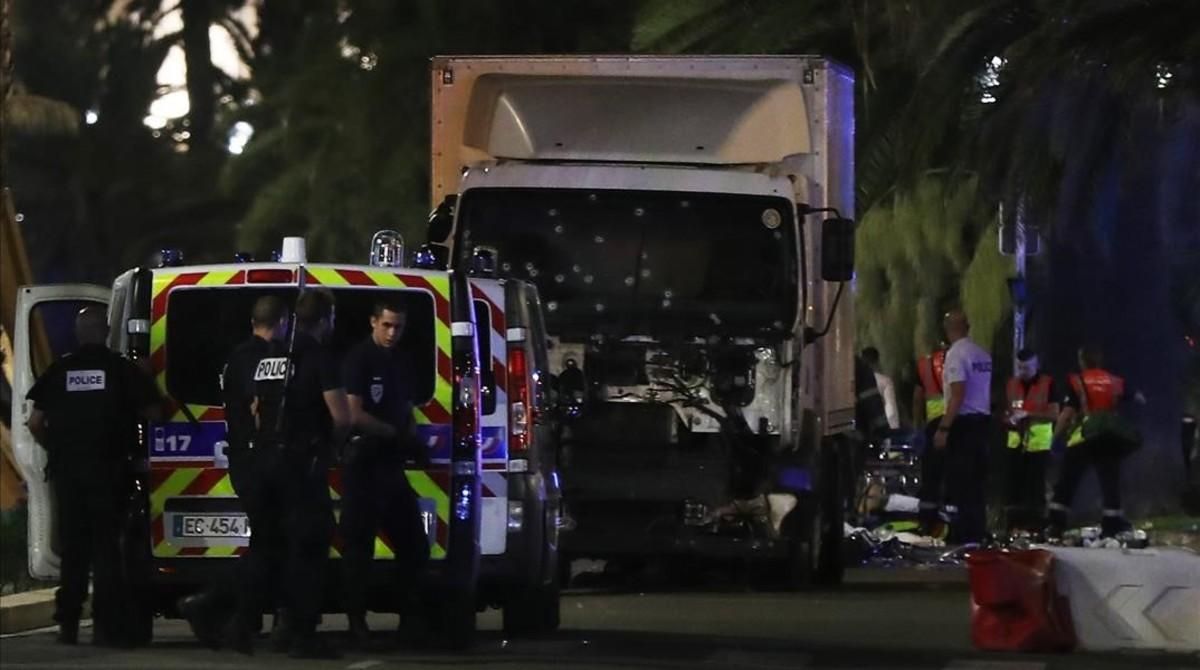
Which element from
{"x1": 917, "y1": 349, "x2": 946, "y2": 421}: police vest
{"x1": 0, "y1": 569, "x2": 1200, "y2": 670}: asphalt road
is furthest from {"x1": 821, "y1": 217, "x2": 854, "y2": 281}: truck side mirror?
{"x1": 917, "y1": 349, "x2": 946, "y2": 421}: police vest

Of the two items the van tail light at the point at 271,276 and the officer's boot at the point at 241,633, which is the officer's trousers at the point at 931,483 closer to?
the van tail light at the point at 271,276

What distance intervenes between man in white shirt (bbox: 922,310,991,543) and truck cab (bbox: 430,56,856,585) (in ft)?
5.61

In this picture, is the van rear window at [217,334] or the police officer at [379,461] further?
the van rear window at [217,334]

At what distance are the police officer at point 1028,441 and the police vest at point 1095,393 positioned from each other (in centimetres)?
112

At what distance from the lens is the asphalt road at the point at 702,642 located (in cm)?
1107

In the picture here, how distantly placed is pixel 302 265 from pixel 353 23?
619 inches

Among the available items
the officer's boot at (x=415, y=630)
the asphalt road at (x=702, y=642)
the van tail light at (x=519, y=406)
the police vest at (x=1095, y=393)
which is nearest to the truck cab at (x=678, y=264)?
the asphalt road at (x=702, y=642)

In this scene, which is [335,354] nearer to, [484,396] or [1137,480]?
[484,396]

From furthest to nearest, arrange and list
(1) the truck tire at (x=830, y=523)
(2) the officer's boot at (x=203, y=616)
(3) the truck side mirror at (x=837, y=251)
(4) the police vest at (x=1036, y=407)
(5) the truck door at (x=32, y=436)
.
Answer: (4) the police vest at (x=1036, y=407) < (1) the truck tire at (x=830, y=523) < (3) the truck side mirror at (x=837, y=251) < (5) the truck door at (x=32, y=436) < (2) the officer's boot at (x=203, y=616)

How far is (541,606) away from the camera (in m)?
12.5

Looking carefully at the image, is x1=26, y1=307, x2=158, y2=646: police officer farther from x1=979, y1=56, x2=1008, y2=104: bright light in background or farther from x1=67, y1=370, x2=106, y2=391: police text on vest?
x1=979, y1=56, x2=1008, y2=104: bright light in background

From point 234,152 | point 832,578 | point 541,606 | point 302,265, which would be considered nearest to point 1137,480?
point 832,578

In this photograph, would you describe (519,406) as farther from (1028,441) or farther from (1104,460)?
(1028,441)

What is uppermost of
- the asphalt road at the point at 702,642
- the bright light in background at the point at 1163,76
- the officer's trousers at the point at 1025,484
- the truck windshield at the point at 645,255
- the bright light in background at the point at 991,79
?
the bright light in background at the point at 991,79
